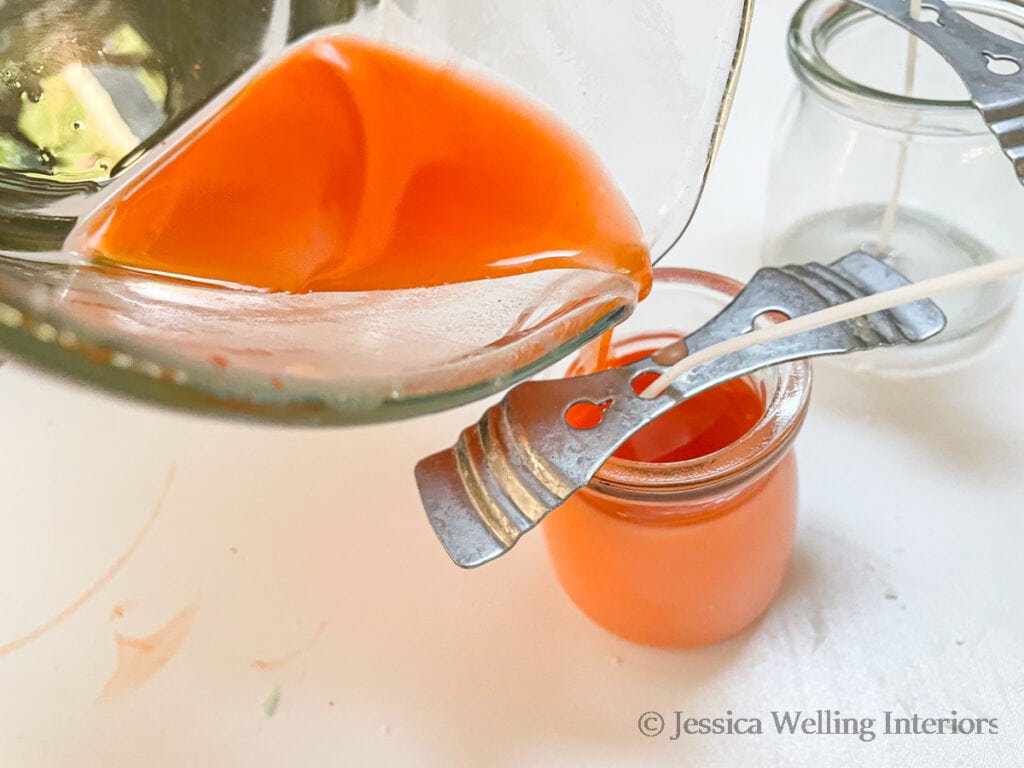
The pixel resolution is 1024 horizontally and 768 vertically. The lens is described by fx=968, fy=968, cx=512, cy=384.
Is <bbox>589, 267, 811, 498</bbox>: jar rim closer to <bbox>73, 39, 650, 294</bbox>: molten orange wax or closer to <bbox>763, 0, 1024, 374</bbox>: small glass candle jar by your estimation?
<bbox>73, 39, 650, 294</bbox>: molten orange wax

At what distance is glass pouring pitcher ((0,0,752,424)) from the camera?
0.24m

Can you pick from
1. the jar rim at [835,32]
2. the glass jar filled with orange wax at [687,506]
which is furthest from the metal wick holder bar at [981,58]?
the glass jar filled with orange wax at [687,506]

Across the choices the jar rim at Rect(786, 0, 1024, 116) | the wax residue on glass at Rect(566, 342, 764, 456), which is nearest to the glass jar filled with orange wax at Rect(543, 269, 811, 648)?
the wax residue on glass at Rect(566, 342, 764, 456)

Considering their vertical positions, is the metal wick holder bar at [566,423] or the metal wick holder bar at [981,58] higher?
the metal wick holder bar at [981,58]

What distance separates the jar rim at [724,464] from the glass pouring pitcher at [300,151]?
0.08 metres

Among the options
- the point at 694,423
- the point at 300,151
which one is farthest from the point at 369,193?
the point at 694,423

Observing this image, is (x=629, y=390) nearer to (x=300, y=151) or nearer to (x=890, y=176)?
(x=300, y=151)

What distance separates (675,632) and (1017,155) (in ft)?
0.89

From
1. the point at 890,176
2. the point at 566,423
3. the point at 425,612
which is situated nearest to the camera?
the point at 566,423

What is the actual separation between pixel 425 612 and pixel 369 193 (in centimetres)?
21

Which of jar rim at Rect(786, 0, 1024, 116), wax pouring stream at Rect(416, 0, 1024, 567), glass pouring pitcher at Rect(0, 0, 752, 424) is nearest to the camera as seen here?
glass pouring pitcher at Rect(0, 0, 752, 424)

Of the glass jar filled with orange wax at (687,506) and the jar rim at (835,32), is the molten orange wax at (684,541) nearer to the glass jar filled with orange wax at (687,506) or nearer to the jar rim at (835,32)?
the glass jar filled with orange wax at (687,506)

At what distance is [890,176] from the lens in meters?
0.60

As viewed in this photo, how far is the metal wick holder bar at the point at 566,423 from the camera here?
365 millimetres
